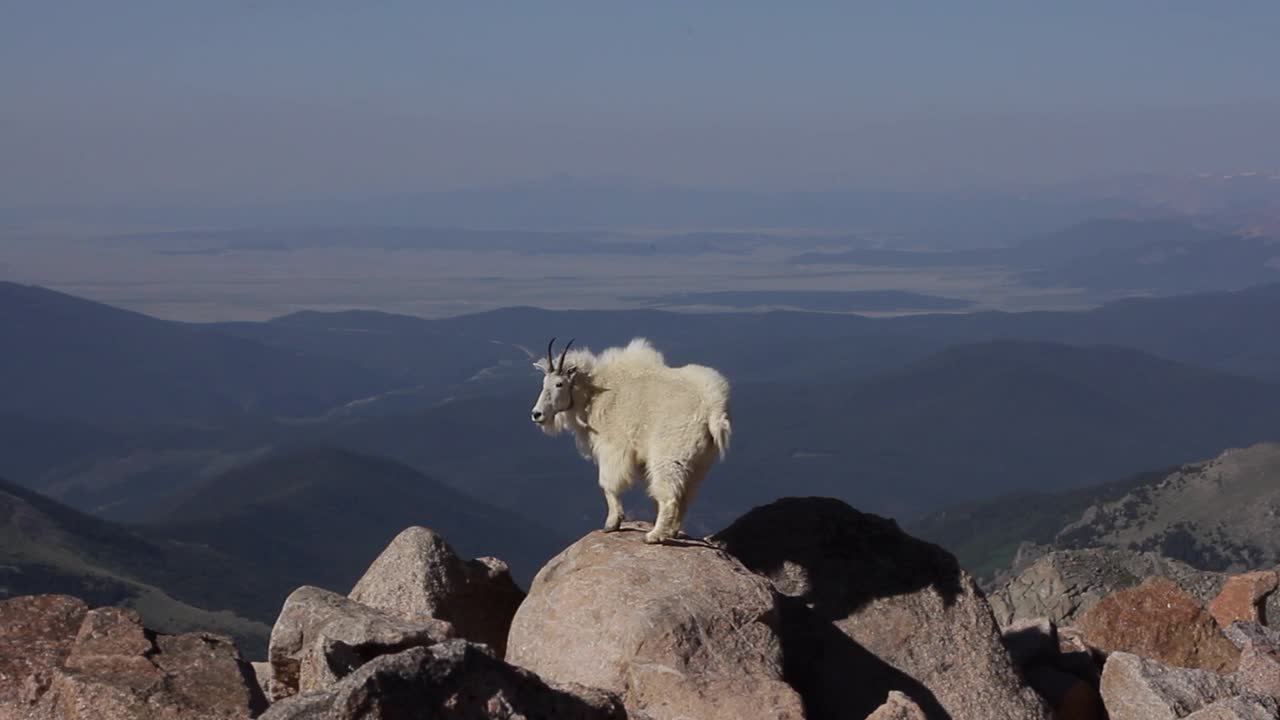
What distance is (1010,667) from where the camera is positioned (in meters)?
14.8

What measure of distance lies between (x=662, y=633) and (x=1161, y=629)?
748 centimetres

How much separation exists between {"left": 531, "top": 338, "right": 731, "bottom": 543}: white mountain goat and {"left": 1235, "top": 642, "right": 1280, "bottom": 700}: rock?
6.01m

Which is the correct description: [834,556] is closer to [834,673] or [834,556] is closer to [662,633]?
[834,673]

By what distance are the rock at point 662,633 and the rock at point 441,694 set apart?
185cm

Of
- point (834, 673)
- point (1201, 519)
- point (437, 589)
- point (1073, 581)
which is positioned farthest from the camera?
point (1201, 519)

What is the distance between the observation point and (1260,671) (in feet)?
47.5

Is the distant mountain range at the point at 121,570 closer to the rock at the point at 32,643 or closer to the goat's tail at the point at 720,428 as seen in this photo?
the rock at the point at 32,643

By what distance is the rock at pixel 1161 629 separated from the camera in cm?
1627

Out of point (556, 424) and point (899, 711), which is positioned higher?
point (556, 424)

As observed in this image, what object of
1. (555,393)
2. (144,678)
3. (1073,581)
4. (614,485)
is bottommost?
(1073,581)

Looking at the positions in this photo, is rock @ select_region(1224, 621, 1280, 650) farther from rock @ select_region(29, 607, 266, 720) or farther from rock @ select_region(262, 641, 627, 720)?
rock @ select_region(29, 607, 266, 720)

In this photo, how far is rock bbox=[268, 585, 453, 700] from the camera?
426 inches

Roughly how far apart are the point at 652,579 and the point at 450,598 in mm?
2611

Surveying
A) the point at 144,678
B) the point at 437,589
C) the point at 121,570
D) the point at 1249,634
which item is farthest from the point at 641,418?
the point at 121,570
